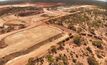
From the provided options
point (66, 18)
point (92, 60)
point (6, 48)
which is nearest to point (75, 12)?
point (66, 18)

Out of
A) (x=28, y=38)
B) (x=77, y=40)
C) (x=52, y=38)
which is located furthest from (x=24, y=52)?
(x=77, y=40)

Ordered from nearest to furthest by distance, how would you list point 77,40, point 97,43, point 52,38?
point 77,40 → point 52,38 → point 97,43

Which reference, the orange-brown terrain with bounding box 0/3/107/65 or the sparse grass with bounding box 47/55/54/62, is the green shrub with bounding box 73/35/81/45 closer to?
the orange-brown terrain with bounding box 0/3/107/65

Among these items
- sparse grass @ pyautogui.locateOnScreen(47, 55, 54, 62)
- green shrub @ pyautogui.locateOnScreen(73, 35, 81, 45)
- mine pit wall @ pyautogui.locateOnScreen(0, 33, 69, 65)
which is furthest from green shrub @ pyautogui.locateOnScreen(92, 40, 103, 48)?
sparse grass @ pyautogui.locateOnScreen(47, 55, 54, 62)

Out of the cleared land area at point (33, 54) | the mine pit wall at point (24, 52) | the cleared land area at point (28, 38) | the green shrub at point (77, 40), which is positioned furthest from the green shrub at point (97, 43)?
the cleared land area at point (28, 38)

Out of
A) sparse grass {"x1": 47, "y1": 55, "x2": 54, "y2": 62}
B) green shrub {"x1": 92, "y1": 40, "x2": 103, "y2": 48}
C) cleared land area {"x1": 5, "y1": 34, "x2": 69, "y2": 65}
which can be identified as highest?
cleared land area {"x1": 5, "y1": 34, "x2": 69, "y2": 65}

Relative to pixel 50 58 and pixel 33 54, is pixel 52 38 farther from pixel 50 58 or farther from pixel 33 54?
pixel 50 58

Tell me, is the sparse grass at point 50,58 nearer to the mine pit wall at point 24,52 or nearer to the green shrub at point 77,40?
the mine pit wall at point 24,52

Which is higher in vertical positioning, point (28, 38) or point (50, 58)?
point (28, 38)
